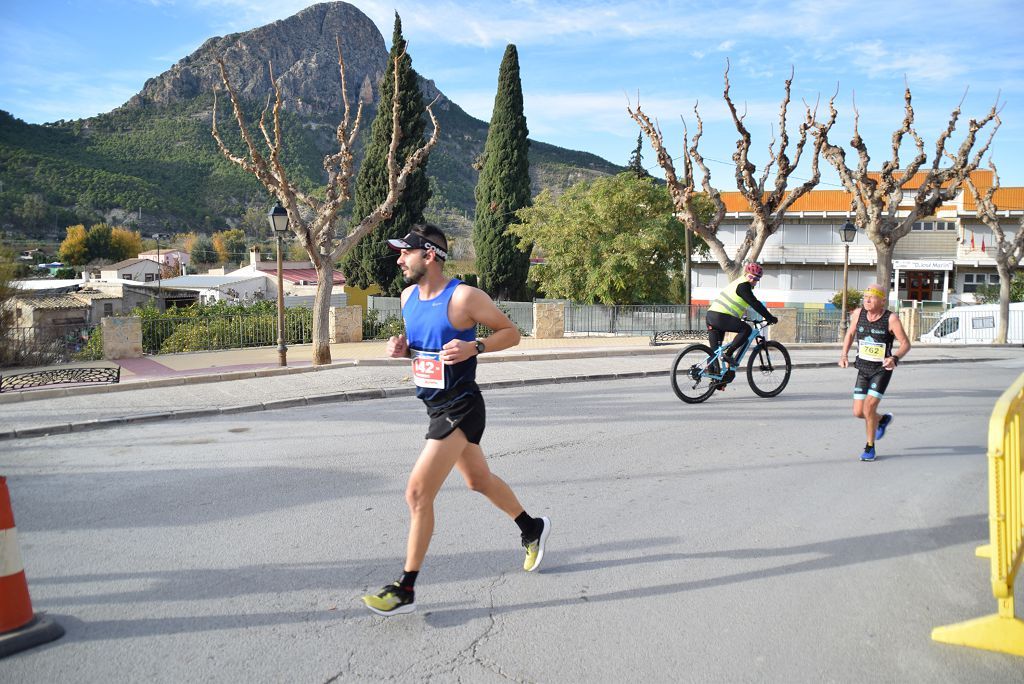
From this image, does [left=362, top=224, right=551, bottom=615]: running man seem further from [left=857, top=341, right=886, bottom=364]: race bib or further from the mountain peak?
the mountain peak

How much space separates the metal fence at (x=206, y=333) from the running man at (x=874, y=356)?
16525 mm

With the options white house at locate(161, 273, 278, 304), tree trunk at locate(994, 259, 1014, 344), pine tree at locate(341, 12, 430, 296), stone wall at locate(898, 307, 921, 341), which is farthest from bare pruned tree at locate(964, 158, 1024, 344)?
white house at locate(161, 273, 278, 304)

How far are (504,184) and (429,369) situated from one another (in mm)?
36739

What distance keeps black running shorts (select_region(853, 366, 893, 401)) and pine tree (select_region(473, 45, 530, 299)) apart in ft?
106

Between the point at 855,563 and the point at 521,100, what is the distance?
37.8 m

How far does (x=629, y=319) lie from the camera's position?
90.4ft

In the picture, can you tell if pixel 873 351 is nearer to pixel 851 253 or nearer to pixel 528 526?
pixel 528 526

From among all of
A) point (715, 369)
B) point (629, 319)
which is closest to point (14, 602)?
point (715, 369)

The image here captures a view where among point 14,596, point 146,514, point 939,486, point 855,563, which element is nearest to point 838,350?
point 939,486

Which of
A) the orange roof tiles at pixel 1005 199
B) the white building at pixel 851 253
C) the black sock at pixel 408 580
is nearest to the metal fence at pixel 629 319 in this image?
the black sock at pixel 408 580

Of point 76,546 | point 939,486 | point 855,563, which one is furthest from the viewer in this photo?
point 939,486

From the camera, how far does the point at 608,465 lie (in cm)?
745

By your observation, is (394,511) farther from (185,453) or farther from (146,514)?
(185,453)

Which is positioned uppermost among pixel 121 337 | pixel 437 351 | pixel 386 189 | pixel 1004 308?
pixel 386 189
